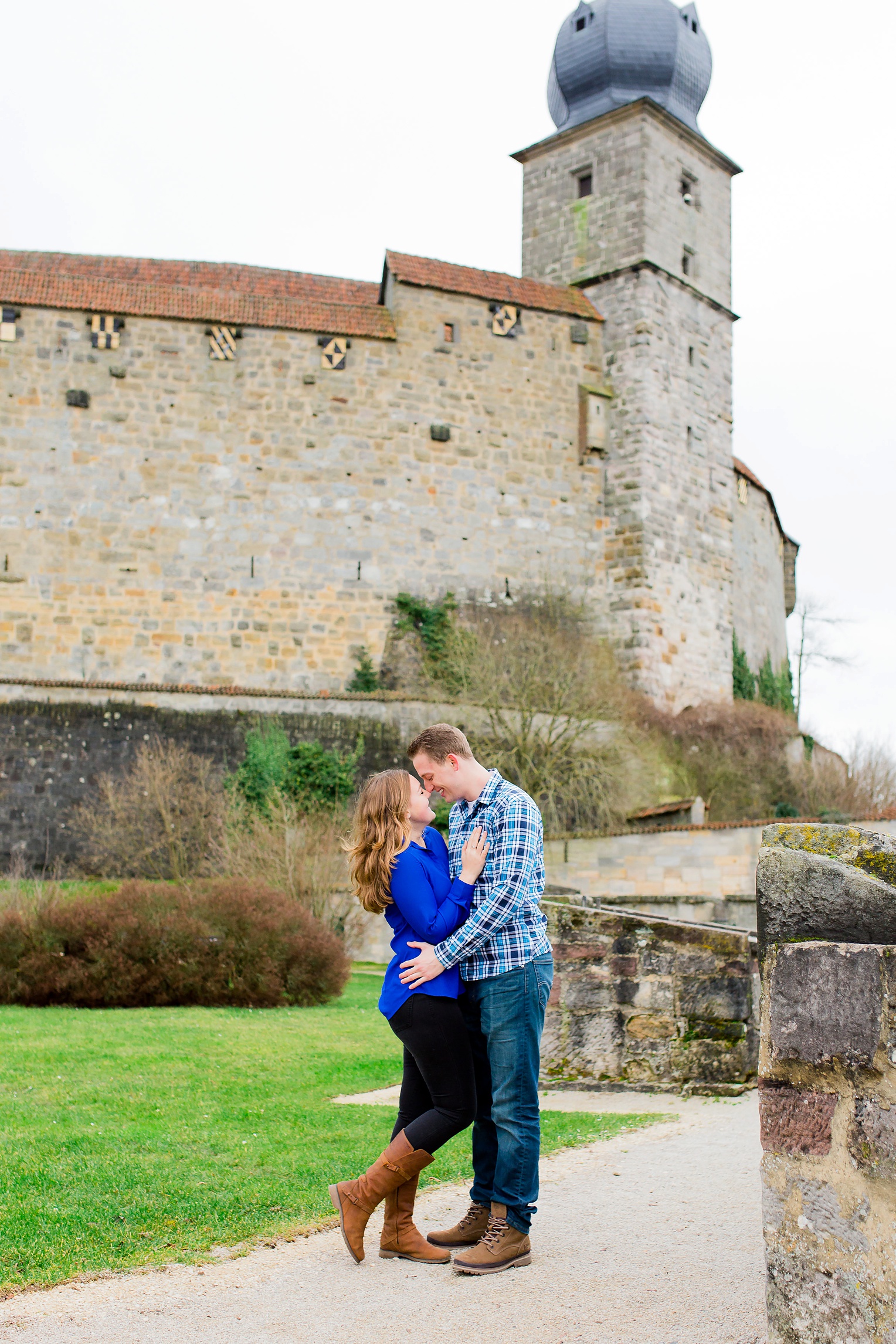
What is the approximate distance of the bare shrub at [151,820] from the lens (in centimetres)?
2003

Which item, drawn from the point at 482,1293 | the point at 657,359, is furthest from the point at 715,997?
the point at 657,359

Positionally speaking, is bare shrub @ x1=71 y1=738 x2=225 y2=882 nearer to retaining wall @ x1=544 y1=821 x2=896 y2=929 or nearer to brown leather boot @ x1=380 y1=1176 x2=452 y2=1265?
retaining wall @ x1=544 y1=821 x2=896 y2=929

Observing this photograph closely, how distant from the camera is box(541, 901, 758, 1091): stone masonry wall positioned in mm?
7102

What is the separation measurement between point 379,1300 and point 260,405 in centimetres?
2434

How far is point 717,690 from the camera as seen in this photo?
29.8 meters

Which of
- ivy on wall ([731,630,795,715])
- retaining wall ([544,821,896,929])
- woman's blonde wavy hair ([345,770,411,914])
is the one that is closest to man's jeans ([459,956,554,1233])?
woman's blonde wavy hair ([345,770,411,914])

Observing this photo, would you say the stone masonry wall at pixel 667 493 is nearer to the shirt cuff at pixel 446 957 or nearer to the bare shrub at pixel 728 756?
the bare shrub at pixel 728 756

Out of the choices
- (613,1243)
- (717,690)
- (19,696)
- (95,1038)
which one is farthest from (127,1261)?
(717,690)

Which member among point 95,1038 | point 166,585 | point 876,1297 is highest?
point 166,585

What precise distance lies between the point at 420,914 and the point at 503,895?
0.93 ft

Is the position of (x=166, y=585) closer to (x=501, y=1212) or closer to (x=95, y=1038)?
(x=95, y=1038)

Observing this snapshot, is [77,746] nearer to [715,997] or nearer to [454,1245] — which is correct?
[715,997]

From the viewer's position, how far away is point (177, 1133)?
5996 millimetres

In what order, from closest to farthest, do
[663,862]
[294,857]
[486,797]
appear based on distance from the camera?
[486,797] < [294,857] < [663,862]
